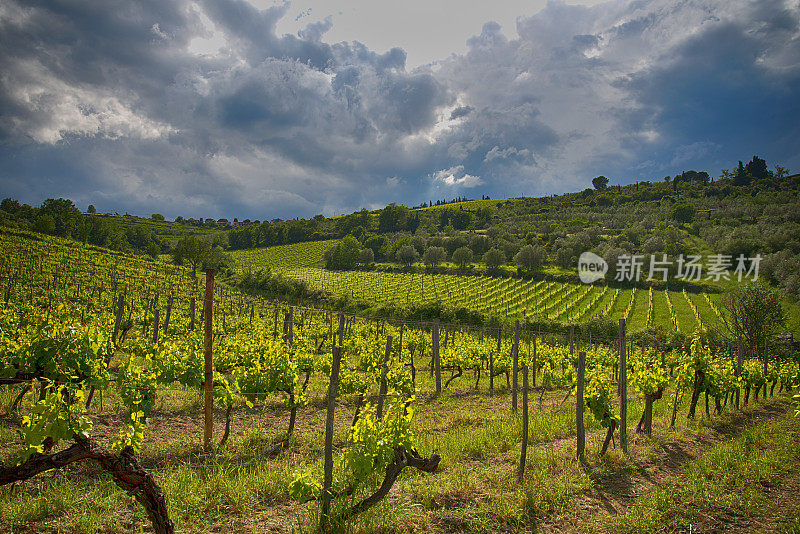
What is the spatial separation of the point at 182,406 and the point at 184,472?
4803 mm

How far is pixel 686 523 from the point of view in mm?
5410

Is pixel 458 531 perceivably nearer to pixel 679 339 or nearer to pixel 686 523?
pixel 686 523

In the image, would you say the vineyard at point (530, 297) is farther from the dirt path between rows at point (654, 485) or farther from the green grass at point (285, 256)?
the dirt path between rows at point (654, 485)

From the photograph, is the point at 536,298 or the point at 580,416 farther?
the point at 536,298

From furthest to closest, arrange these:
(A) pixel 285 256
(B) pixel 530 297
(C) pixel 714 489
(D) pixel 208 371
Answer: (A) pixel 285 256
(B) pixel 530 297
(D) pixel 208 371
(C) pixel 714 489

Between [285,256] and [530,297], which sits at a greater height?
[285,256]

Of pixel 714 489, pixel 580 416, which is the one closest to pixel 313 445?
pixel 580 416

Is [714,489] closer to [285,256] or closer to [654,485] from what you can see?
[654,485]

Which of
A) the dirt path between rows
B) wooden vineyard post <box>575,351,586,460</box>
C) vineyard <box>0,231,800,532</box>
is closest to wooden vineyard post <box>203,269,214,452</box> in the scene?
vineyard <box>0,231,800,532</box>

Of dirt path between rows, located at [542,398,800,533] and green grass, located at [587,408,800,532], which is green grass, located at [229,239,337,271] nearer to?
dirt path between rows, located at [542,398,800,533]

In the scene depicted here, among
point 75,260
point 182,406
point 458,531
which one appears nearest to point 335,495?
point 458,531

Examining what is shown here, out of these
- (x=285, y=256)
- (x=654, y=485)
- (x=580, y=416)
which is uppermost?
(x=285, y=256)

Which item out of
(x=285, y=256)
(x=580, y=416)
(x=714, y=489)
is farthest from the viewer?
(x=285, y=256)

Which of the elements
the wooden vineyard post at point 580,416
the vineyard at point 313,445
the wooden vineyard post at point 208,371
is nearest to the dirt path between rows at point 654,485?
the vineyard at point 313,445
